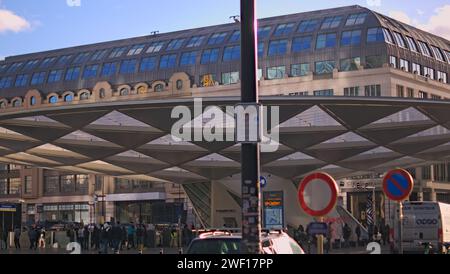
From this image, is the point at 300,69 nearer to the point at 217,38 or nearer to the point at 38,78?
the point at 217,38

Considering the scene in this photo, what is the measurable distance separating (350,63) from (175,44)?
24624mm

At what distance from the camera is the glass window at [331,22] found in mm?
82688

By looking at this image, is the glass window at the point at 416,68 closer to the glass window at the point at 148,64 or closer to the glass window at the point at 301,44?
the glass window at the point at 301,44

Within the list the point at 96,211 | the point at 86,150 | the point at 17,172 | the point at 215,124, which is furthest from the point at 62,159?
the point at 17,172

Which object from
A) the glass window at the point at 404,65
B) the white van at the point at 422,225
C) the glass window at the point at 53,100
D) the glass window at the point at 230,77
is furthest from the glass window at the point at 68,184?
the white van at the point at 422,225

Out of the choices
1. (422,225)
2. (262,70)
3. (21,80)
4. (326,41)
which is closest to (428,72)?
(326,41)

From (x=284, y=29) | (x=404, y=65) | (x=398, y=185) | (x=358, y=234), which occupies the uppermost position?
(x=284, y=29)

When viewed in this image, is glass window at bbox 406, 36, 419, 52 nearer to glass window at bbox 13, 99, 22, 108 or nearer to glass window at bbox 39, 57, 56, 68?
glass window at bbox 39, 57, 56, 68

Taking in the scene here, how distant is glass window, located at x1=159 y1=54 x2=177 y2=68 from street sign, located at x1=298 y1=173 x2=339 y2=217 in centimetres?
8155

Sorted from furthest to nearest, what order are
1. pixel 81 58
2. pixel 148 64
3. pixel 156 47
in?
1. pixel 81 58
2. pixel 156 47
3. pixel 148 64

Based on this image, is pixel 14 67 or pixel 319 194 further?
pixel 14 67

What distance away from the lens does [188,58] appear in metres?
92.0

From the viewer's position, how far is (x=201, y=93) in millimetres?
90062
